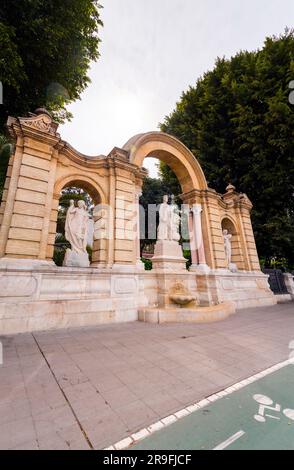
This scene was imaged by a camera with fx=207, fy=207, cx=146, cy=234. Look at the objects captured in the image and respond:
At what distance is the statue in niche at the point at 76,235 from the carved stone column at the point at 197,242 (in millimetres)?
5558

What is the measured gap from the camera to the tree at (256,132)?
42.3 ft

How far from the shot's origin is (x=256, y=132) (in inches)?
535

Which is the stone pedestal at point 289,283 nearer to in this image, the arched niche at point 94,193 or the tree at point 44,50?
the arched niche at point 94,193

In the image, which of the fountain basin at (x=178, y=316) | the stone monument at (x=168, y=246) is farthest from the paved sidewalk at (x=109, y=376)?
the stone monument at (x=168, y=246)

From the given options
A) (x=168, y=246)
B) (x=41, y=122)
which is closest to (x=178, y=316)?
(x=168, y=246)

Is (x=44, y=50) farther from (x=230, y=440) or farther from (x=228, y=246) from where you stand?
(x=228, y=246)

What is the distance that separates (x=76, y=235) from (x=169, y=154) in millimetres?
6536

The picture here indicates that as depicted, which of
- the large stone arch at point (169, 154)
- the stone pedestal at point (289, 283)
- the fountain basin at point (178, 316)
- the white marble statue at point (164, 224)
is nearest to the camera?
the fountain basin at point (178, 316)

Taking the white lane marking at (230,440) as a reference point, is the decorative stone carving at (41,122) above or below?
above

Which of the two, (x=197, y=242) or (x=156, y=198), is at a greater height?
(x=156, y=198)

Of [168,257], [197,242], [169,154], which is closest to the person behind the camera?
[168,257]

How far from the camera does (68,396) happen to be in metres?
2.48
